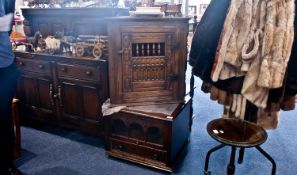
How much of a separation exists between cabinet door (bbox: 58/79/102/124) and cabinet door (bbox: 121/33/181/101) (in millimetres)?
418

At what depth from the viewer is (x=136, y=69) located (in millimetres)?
2092

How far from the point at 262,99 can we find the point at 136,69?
94cm

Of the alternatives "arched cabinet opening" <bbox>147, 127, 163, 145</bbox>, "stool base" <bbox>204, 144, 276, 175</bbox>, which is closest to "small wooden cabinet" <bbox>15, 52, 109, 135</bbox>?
"arched cabinet opening" <bbox>147, 127, 163, 145</bbox>

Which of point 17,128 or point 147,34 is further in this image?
point 17,128

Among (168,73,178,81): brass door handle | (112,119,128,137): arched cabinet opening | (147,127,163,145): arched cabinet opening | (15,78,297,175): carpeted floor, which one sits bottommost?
(15,78,297,175): carpeted floor

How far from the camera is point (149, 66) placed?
209 centimetres

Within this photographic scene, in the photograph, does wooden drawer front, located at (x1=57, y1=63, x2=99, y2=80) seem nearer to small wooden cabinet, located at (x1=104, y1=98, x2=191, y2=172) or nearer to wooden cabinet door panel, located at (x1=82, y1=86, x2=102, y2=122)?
wooden cabinet door panel, located at (x1=82, y1=86, x2=102, y2=122)

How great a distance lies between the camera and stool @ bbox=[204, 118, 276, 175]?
5.14 feet

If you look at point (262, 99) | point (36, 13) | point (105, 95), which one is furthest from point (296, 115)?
point (36, 13)

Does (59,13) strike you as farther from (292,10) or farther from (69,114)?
(292,10)

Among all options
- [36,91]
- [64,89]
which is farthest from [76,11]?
[36,91]

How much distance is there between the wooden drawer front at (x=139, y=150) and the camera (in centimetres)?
214

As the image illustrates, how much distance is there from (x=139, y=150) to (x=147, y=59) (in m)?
0.76

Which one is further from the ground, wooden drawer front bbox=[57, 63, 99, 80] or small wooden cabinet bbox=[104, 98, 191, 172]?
wooden drawer front bbox=[57, 63, 99, 80]
